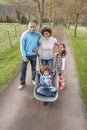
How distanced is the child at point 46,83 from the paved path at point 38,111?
44 centimetres

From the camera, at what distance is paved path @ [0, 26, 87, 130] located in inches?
261

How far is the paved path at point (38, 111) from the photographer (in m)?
6.64

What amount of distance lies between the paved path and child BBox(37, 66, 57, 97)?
44cm

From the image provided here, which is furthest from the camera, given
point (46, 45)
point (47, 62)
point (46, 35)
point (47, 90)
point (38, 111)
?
point (47, 62)

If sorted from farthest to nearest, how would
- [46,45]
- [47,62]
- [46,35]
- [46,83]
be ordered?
[47,62]
[46,45]
[46,35]
[46,83]

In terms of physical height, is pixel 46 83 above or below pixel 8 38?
above

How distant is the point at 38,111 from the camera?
7.42 m

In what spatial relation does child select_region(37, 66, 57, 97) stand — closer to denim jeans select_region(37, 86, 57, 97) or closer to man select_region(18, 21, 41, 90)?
denim jeans select_region(37, 86, 57, 97)

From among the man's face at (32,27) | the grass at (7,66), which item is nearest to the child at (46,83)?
the man's face at (32,27)

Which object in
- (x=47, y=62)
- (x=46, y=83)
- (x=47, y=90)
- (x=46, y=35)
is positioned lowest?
(x=47, y=90)

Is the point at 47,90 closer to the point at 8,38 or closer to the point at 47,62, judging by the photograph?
the point at 47,62

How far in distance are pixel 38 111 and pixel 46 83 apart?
0.86 meters

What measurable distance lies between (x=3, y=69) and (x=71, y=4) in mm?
25117

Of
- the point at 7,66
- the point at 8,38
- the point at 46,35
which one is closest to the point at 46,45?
the point at 46,35
